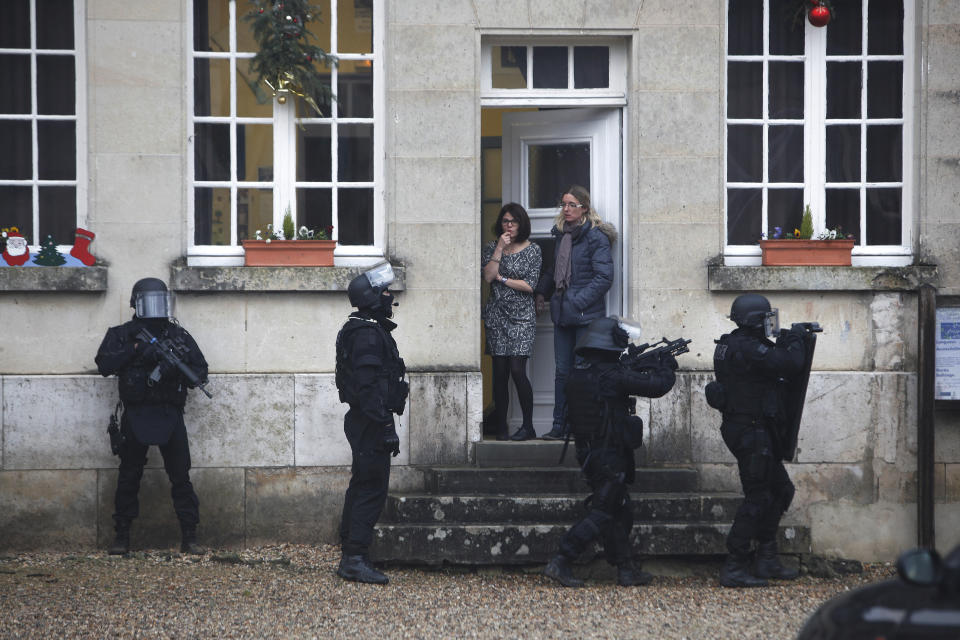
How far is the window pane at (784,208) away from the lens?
909cm

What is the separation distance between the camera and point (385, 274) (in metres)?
7.57

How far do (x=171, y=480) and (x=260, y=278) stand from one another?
162cm

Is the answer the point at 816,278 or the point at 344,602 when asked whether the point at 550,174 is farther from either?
the point at 344,602

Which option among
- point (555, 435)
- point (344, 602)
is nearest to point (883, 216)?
point (555, 435)

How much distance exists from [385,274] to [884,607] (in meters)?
4.57

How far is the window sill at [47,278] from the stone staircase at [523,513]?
2.81 metres

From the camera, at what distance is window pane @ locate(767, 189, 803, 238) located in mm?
9086

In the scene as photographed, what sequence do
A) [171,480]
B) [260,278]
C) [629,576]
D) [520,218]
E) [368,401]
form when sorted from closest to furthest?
[368,401] < [629,576] < [171,480] < [260,278] < [520,218]

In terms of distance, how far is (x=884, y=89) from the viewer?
357 inches

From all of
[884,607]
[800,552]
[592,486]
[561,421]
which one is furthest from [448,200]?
[884,607]

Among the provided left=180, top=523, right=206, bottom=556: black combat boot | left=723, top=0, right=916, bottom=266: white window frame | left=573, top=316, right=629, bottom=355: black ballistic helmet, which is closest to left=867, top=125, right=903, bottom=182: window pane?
left=723, top=0, right=916, bottom=266: white window frame

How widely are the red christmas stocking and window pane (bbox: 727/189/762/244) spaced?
16.1ft

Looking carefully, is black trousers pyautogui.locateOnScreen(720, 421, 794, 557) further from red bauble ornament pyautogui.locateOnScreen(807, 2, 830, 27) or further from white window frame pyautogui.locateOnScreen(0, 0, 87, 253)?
white window frame pyautogui.locateOnScreen(0, 0, 87, 253)

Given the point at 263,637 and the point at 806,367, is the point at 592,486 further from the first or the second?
the point at 263,637
